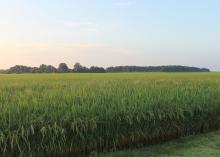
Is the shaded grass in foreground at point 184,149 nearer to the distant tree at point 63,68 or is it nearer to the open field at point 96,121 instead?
the open field at point 96,121

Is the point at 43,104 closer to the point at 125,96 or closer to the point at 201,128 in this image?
the point at 125,96

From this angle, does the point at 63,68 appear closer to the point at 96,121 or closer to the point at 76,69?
the point at 76,69

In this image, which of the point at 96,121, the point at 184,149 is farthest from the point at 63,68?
the point at 96,121

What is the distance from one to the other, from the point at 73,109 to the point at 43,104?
22.0 inches

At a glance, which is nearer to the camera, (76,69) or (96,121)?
(96,121)

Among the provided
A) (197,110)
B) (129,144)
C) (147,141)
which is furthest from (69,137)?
(197,110)

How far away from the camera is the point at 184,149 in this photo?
738 cm

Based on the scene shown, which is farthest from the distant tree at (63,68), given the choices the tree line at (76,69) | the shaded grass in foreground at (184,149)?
the shaded grass in foreground at (184,149)

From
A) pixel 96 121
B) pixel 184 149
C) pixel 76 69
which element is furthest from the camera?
pixel 76 69

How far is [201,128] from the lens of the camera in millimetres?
9117

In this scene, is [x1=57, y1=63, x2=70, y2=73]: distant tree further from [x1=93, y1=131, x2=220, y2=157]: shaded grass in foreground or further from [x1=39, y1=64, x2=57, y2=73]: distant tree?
[x1=93, y1=131, x2=220, y2=157]: shaded grass in foreground

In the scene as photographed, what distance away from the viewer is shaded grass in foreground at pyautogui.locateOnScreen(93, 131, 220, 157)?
22.7 ft

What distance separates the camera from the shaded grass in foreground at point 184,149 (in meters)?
6.91

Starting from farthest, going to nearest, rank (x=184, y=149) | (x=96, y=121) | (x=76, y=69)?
(x=76, y=69) → (x=184, y=149) → (x=96, y=121)
